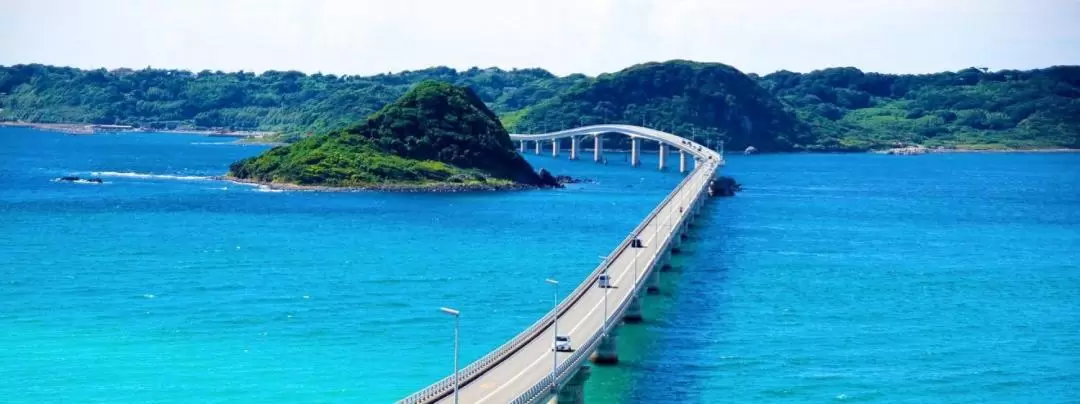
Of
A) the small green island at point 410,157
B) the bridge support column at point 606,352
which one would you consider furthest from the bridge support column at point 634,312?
the small green island at point 410,157

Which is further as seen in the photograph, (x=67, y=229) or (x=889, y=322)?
(x=67, y=229)

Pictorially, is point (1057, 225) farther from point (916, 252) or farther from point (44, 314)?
point (44, 314)

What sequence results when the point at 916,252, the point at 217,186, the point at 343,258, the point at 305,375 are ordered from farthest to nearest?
the point at 217,186 < the point at 916,252 < the point at 343,258 < the point at 305,375

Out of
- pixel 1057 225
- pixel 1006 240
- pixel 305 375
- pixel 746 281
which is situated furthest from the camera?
pixel 1057 225

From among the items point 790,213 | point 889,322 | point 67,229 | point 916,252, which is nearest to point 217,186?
point 67,229

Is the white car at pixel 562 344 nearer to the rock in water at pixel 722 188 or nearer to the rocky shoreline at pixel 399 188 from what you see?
the rocky shoreline at pixel 399 188

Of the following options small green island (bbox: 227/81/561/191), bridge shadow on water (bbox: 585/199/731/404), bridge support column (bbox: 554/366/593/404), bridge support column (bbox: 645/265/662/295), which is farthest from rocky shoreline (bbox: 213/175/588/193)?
bridge support column (bbox: 554/366/593/404)

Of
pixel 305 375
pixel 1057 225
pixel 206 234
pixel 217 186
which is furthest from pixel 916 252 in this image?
pixel 217 186

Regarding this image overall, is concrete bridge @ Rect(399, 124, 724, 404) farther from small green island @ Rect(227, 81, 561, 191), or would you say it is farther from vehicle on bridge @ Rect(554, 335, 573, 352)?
small green island @ Rect(227, 81, 561, 191)
